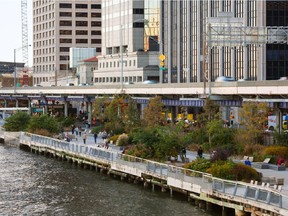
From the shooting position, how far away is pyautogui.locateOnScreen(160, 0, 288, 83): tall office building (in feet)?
409

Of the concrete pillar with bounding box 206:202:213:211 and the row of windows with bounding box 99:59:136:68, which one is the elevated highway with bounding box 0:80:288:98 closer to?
the row of windows with bounding box 99:59:136:68

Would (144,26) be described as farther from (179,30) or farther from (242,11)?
(242,11)

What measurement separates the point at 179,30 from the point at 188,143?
73.2m

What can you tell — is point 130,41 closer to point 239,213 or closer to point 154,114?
point 154,114

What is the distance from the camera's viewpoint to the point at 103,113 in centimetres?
11038

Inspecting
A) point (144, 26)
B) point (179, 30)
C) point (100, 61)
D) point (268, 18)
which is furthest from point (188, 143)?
point (100, 61)

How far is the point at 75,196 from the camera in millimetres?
57219

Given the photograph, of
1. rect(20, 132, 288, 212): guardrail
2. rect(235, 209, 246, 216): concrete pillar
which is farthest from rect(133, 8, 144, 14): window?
rect(235, 209, 246, 216): concrete pillar

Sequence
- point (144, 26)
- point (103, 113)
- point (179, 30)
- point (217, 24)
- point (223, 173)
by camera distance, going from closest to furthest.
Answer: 1. point (223, 173)
2. point (217, 24)
3. point (103, 113)
4. point (179, 30)
5. point (144, 26)

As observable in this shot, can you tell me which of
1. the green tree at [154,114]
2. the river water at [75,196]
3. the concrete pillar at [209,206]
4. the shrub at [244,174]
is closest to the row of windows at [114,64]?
the green tree at [154,114]

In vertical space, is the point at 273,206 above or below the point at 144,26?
below

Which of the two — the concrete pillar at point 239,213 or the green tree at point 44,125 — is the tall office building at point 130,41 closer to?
the green tree at point 44,125

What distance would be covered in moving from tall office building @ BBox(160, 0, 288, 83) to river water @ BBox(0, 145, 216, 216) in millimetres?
46658

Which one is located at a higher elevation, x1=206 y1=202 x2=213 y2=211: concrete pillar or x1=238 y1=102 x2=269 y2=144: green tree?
x1=238 y1=102 x2=269 y2=144: green tree
